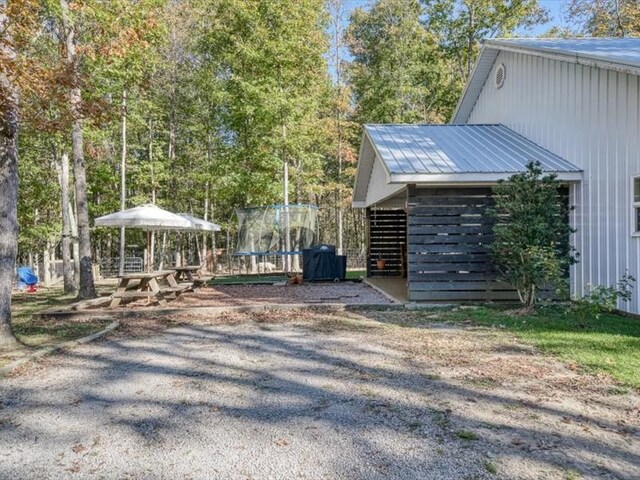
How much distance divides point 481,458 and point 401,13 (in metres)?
24.7

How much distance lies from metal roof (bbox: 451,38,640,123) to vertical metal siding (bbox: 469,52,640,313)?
0.34 metres

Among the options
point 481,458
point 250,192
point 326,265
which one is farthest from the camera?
point 250,192

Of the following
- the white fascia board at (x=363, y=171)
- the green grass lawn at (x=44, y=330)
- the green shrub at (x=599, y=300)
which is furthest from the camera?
the white fascia board at (x=363, y=171)

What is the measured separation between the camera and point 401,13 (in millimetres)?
23703

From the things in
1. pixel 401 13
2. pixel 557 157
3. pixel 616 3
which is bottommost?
pixel 557 157

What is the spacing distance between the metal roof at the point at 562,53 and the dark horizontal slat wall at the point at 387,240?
144 inches

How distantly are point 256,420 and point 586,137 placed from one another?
23.8 feet

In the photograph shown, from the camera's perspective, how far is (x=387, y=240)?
14852 mm

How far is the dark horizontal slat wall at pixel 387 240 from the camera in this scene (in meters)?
14.7

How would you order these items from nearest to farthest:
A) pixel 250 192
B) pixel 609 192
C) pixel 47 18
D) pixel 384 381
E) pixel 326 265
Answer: pixel 384 381
pixel 609 192
pixel 47 18
pixel 326 265
pixel 250 192

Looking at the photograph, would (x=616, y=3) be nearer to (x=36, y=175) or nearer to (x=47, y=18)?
(x=47, y=18)

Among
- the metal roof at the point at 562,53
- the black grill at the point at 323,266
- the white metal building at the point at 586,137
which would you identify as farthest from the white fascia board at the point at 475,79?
the black grill at the point at 323,266

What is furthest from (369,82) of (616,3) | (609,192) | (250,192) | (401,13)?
(609,192)

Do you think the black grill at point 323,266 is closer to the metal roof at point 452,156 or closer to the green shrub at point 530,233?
the metal roof at point 452,156
